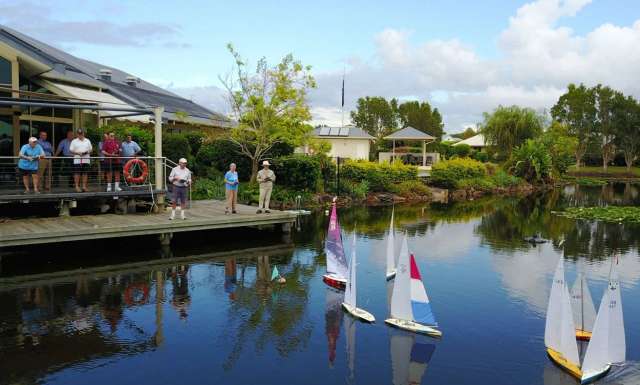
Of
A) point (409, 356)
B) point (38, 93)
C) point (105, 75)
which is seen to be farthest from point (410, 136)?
point (409, 356)

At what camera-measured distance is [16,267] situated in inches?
527

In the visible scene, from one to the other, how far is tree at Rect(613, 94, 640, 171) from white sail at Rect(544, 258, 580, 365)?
2799 inches

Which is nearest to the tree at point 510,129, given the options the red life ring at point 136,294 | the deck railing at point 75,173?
the deck railing at point 75,173

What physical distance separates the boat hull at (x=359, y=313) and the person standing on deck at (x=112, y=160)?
28.2 feet

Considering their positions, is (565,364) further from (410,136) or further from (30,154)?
(410,136)

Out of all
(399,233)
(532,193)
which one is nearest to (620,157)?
(532,193)

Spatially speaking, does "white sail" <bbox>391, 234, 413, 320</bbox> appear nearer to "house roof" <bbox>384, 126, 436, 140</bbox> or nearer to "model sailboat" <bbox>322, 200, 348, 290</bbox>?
"model sailboat" <bbox>322, 200, 348, 290</bbox>

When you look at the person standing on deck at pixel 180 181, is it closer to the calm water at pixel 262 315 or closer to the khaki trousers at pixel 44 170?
the calm water at pixel 262 315

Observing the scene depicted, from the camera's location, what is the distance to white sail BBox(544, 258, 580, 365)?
8312mm

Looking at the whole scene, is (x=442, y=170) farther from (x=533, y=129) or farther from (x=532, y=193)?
(x=533, y=129)

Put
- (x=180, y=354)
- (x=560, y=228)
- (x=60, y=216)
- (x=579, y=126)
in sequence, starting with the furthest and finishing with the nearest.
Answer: (x=579, y=126)
(x=560, y=228)
(x=60, y=216)
(x=180, y=354)

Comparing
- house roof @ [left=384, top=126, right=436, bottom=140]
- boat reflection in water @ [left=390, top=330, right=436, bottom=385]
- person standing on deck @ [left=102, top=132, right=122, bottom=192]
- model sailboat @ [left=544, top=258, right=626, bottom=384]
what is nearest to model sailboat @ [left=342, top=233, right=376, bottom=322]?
boat reflection in water @ [left=390, top=330, right=436, bottom=385]

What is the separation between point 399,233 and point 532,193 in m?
25.7

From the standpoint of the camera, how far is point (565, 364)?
27.7 feet
